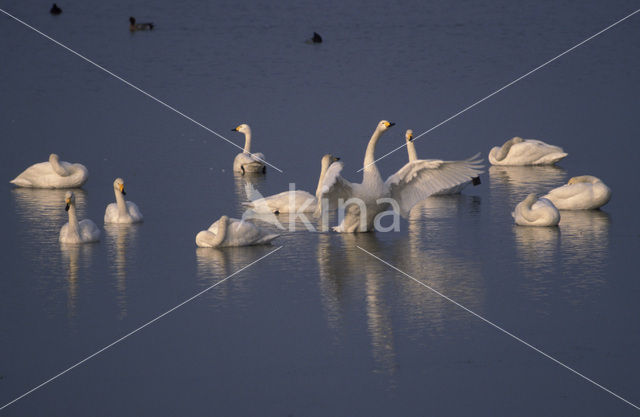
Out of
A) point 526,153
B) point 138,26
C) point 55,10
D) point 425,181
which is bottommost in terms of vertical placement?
point 425,181

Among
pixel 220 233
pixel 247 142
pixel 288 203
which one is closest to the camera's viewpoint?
pixel 220 233

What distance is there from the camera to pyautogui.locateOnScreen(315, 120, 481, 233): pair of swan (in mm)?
16078

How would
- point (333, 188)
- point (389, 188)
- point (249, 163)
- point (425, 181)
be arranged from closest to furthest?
point (333, 188) < point (389, 188) < point (425, 181) < point (249, 163)

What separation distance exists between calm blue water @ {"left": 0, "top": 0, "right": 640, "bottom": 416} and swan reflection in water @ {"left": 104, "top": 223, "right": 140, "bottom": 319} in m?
0.05

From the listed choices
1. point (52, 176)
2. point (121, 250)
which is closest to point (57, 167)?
point (52, 176)

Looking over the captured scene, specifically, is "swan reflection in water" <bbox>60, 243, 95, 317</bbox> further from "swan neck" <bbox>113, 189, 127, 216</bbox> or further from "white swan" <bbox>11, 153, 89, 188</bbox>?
"white swan" <bbox>11, 153, 89, 188</bbox>

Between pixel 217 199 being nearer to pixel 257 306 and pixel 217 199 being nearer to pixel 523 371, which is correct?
pixel 257 306

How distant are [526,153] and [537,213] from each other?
562 centimetres

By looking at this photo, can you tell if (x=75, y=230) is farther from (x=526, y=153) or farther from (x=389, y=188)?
(x=526, y=153)

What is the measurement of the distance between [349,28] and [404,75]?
1174 cm

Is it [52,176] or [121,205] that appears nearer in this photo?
[121,205]

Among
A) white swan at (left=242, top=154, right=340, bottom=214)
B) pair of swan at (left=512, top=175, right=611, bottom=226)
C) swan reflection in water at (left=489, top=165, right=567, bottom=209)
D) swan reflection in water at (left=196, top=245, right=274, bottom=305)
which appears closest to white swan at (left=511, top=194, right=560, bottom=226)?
pair of swan at (left=512, top=175, right=611, bottom=226)

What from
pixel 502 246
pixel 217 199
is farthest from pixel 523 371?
pixel 217 199

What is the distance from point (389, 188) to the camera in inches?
643
